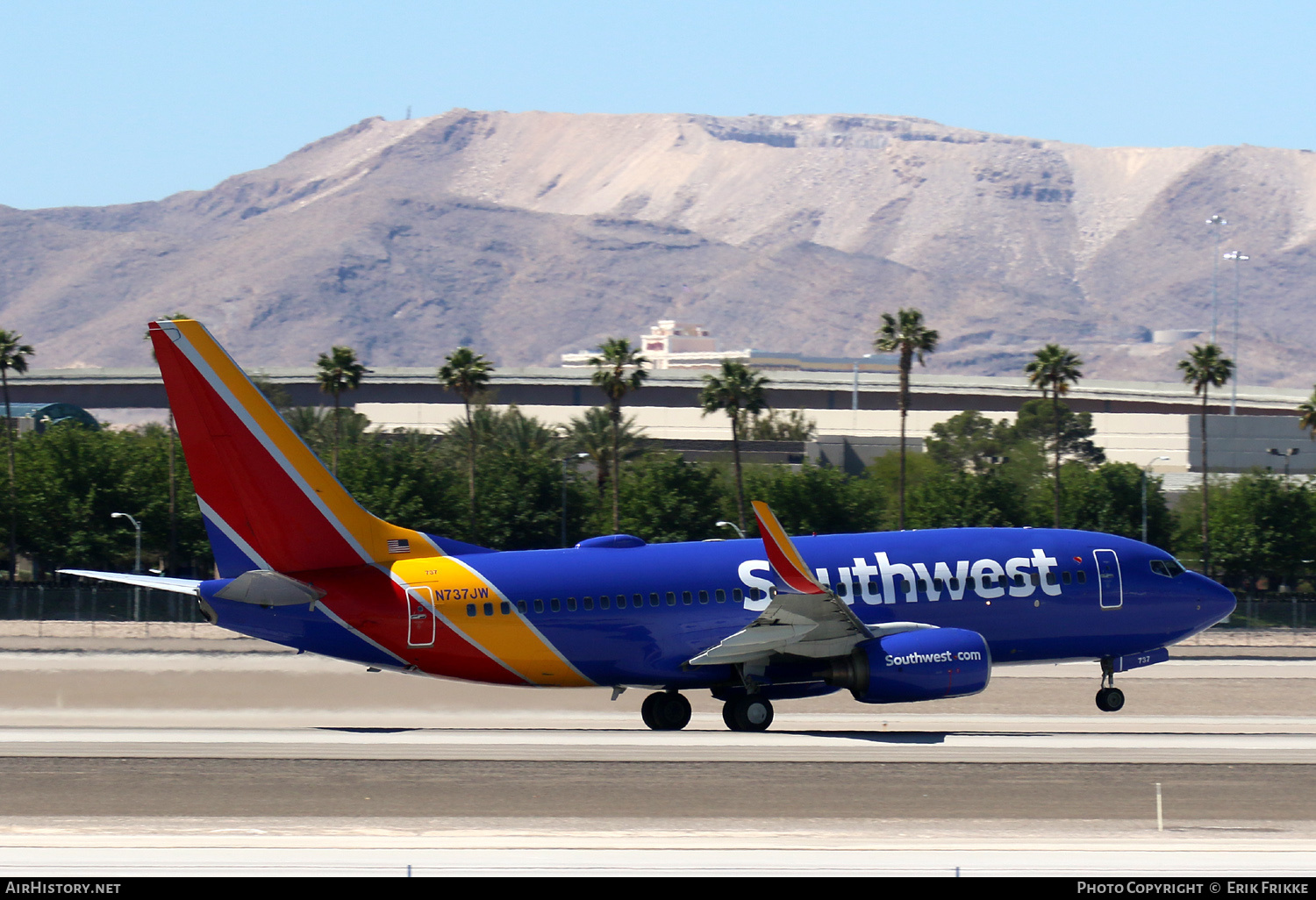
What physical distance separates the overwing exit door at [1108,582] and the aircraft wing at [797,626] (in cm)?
552

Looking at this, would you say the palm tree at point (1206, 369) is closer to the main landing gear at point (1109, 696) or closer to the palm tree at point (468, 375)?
the palm tree at point (468, 375)

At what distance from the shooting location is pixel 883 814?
2420 centimetres

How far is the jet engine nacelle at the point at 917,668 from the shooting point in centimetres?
→ 3256

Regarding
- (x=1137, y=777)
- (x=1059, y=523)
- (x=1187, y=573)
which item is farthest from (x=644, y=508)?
(x=1137, y=777)

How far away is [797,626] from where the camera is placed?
32875 millimetres

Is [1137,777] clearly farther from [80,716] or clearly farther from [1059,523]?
[1059,523]

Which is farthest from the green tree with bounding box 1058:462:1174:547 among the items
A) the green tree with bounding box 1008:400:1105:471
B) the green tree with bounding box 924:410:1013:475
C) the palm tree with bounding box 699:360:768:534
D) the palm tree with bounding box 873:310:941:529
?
the green tree with bounding box 1008:400:1105:471

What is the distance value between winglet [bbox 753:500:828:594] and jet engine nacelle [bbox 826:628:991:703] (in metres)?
2.20

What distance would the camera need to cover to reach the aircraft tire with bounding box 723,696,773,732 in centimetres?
3381

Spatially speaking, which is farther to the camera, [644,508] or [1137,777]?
[644,508]

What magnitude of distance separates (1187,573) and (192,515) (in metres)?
68.6

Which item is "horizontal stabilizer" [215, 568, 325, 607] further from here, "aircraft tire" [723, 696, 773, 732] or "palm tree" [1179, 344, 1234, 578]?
"palm tree" [1179, 344, 1234, 578]

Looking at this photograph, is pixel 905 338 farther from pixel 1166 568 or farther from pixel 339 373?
pixel 1166 568

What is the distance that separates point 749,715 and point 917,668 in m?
3.89
